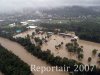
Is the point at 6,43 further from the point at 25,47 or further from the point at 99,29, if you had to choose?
the point at 99,29

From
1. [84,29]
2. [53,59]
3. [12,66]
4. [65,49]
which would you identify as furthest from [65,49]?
[84,29]

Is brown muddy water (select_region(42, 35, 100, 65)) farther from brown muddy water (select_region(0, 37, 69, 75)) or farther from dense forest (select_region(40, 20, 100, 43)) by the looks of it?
brown muddy water (select_region(0, 37, 69, 75))

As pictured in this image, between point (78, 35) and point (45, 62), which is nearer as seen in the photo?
point (45, 62)

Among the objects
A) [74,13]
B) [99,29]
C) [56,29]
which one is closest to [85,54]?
[99,29]

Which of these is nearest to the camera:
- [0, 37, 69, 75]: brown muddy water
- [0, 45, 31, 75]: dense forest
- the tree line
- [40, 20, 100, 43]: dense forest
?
[0, 45, 31, 75]: dense forest

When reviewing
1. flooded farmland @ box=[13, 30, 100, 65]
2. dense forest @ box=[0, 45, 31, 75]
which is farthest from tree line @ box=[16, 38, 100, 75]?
dense forest @ box=[0, 45, 31, 75]

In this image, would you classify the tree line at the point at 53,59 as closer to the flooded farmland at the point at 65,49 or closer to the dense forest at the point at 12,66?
the flooded farmland at the point at 65,49

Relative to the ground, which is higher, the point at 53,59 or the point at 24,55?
the point at 53,59

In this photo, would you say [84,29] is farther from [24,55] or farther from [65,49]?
[24,55]

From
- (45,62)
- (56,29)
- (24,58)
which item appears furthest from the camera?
(56,29)
